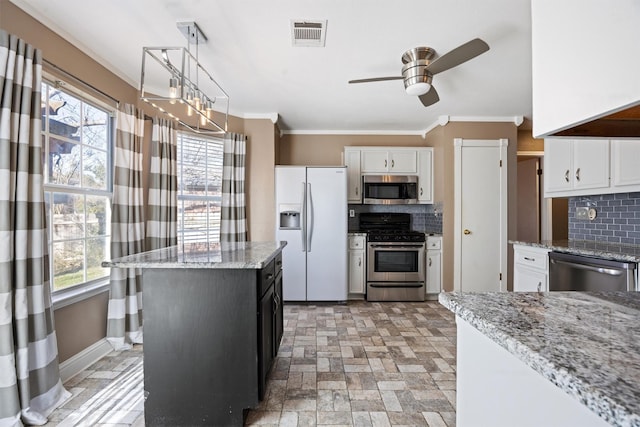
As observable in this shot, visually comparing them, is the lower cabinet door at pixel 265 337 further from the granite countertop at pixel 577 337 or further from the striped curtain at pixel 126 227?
the striped curtain at pixel 126 227

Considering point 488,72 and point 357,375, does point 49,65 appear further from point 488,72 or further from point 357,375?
point 488,72

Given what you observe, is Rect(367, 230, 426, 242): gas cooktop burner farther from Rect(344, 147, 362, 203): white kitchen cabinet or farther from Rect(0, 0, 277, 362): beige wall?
Rect(0, 0, 277, 362): beige wall

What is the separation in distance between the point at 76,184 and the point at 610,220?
4.30 meters

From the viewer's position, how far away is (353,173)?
4.20 meters

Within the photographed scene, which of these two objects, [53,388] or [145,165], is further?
[145,165]

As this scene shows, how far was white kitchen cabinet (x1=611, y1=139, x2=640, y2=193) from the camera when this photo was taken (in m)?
2.04

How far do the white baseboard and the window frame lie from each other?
402 millimetres

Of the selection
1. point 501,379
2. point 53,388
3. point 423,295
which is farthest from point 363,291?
point 501,379

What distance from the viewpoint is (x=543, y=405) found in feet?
1.76

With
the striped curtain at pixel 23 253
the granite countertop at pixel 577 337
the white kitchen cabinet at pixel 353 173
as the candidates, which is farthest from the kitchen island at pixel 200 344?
the white kitchen cabinet at pixel 353 173

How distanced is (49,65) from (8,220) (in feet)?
3.48

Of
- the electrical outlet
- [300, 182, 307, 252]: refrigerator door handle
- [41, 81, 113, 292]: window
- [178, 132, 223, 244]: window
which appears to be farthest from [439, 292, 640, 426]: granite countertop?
[178, 132, 223, 244]: window

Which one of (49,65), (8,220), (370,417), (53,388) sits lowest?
(370,417)

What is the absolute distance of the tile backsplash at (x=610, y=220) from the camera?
2305mm
